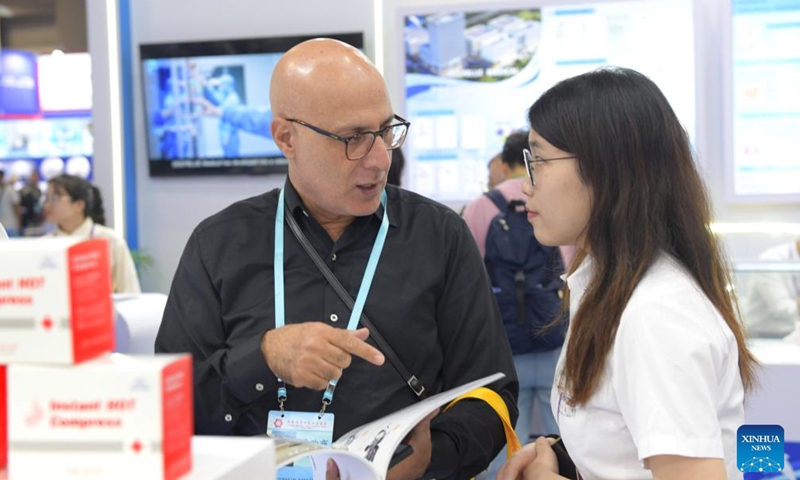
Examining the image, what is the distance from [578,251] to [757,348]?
7.81 feet

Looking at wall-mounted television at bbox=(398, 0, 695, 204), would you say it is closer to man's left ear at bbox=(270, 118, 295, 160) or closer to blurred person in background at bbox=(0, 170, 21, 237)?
man's left ear at bbox=(270, 118, 295, 160)

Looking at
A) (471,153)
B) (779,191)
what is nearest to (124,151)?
(471,153)

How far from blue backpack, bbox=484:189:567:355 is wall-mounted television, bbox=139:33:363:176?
222 centimetres

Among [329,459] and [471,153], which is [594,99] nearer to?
[329,459]

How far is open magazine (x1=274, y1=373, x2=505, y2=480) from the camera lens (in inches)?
50.7

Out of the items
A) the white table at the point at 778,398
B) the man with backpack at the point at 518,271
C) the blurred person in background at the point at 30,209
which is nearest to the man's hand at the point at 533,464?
the white table at the point at 778,398

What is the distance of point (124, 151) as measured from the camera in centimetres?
625

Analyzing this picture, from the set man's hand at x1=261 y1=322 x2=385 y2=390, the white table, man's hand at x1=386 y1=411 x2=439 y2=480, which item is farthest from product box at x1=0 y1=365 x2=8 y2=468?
the white table

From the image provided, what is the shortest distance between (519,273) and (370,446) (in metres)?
2.76

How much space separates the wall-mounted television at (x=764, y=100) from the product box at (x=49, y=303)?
5009 millimetres

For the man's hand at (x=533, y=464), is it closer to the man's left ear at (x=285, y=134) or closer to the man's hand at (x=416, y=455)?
the man's hand at (x=416, y=455)

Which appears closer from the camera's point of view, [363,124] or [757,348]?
[363,124]

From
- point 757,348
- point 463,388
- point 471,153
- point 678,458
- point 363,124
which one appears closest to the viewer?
point 678,458

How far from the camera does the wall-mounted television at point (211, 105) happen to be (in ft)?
19.6
